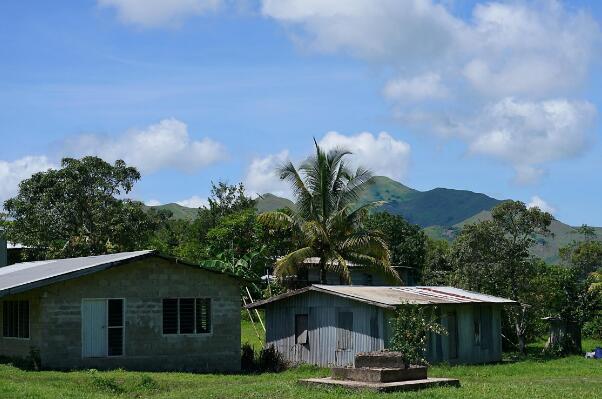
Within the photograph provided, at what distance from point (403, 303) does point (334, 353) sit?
3.18m

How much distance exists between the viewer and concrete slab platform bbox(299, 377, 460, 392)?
730 inches

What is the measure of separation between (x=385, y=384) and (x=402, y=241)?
5052 centimetres

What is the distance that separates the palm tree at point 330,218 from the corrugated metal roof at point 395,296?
3833 millimetres

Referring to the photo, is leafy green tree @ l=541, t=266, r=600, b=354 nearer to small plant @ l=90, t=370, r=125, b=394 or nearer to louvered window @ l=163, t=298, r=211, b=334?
louvered window @ l=163, t=298, r=211, b=334

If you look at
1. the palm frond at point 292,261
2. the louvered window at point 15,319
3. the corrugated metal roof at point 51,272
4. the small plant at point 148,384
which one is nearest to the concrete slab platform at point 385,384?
the small plant at point 148,384

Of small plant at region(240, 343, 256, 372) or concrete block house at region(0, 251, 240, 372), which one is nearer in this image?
concrete block house at region(0, 251, 240, 372)

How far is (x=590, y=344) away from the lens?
4278 cm

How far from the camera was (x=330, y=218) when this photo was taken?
3875 cm

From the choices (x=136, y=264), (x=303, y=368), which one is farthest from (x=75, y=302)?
(x=303, y=368)

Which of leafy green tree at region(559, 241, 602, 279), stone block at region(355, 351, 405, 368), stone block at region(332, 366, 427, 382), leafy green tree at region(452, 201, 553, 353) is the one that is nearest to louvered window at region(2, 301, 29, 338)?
stone block at region(332, 366, 427, 382)

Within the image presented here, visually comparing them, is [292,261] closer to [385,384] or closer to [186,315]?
[186,315]

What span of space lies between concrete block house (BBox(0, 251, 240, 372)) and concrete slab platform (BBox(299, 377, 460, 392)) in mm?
9597

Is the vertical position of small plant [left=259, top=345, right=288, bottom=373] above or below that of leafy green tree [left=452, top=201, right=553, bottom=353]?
below

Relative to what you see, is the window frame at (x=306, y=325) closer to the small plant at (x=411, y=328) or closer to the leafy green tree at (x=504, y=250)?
the small plant at (x=411, y=328)
